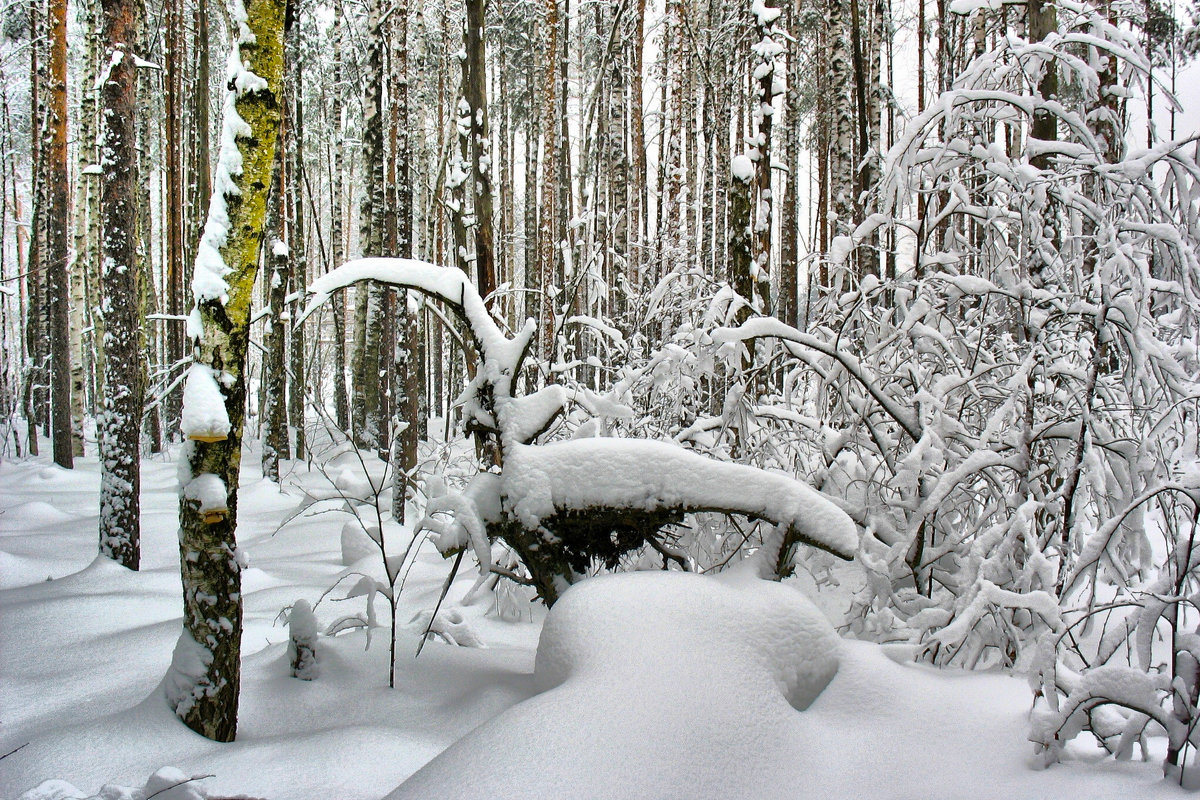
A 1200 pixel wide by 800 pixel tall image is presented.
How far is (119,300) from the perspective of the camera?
546 centimetres

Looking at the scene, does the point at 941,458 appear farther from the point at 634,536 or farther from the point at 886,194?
the point at 634,536

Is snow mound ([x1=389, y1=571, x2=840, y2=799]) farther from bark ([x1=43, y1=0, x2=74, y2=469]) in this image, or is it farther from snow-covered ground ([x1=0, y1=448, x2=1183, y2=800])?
bark ([x1=43, y1=0, x2=74, y2=469])

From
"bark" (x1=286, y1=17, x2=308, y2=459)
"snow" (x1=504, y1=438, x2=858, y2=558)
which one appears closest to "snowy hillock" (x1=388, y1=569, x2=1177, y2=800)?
"snow" (x1=504, y1=438, x2=858, y2=558)

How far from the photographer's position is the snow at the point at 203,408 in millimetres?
2312

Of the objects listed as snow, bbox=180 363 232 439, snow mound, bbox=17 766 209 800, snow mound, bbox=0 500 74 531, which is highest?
snow, bbox=180 363 232 439

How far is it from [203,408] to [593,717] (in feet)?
5.27

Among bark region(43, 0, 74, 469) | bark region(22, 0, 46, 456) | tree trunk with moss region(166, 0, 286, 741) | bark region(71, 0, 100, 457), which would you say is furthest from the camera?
bark region(22, 0, 46, 456)

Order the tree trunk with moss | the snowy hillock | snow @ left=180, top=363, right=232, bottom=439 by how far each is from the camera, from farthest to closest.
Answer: the tree trunk with moss < snow @ left=180, top=363, right=232, bottom=439 < the snowy hillock

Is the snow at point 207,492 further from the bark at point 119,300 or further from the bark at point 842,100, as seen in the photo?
the bark at point 842,100

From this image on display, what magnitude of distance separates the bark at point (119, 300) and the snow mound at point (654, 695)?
4.61m

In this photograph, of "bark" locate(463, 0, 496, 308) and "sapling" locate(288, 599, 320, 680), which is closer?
"sapling" locate(288, 599, 320, 680)

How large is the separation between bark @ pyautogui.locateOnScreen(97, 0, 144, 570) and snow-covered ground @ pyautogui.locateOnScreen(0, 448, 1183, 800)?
213 cm

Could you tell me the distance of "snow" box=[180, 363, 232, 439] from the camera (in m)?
2.31

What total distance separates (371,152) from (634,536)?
7.88 metres
